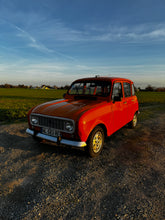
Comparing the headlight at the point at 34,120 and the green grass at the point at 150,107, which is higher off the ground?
the headlight at the point at 34,120

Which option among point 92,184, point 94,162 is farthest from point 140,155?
point 92,184

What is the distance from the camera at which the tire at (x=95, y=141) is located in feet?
11.0

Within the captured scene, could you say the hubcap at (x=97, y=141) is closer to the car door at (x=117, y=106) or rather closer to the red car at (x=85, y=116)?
the red car at (x=85, y=116)

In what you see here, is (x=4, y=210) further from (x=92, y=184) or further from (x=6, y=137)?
(x=6, y=137)

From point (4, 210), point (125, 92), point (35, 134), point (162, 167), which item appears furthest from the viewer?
point (125, 92)

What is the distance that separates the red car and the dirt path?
558mm

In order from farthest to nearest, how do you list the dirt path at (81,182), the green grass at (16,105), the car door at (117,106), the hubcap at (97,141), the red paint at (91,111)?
the green grass at (16,105) < the car door at (117,106) < the hubcap at (97,141) < the red paint at (91,111) < the dirt path at (81,182)

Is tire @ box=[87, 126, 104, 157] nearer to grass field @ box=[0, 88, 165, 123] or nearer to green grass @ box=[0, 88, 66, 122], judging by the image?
grass field @ box=[0, 88, 165, 123]

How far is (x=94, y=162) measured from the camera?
3.41 meters

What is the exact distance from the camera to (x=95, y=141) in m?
3.58

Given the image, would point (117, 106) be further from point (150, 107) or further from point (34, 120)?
point (150, 107)

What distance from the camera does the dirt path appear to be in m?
2.09

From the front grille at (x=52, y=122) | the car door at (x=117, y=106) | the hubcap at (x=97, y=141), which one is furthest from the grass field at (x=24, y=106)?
the hubcap at (x=97, y=141)

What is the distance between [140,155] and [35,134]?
9.62ft
